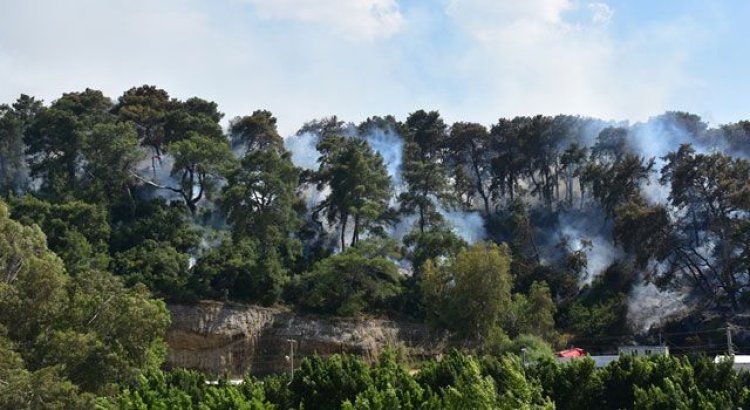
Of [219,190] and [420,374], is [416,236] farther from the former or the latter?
[420,374]

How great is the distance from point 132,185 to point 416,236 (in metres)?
14.6

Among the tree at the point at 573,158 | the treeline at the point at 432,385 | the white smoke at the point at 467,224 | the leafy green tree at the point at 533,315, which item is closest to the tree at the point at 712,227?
the leafy green tree at the point at 533,315

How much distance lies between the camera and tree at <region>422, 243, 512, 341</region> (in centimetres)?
3394

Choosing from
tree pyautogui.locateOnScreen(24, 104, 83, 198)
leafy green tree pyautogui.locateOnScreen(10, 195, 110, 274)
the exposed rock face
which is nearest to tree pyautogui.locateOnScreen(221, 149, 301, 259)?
the exposed rock face

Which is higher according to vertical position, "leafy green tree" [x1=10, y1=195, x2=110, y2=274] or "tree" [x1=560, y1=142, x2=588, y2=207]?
"tree" [x1=560, y1=142, x2=588, y2=207]

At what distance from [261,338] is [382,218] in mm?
9256

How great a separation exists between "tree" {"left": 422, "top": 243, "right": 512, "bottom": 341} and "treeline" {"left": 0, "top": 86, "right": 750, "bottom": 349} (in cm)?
7

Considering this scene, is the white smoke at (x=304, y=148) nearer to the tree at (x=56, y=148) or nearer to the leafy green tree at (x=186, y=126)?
the leafy green tree at (x=186, y=126)

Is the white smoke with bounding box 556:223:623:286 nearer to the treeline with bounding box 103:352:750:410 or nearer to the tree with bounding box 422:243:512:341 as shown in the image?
the tree with bounding box 422:243:512:341

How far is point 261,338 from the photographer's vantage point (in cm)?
3569

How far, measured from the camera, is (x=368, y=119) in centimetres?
5466

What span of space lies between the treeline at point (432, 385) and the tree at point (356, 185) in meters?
17.1

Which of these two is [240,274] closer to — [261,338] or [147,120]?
[261,338]

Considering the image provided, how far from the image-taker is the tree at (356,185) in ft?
128
